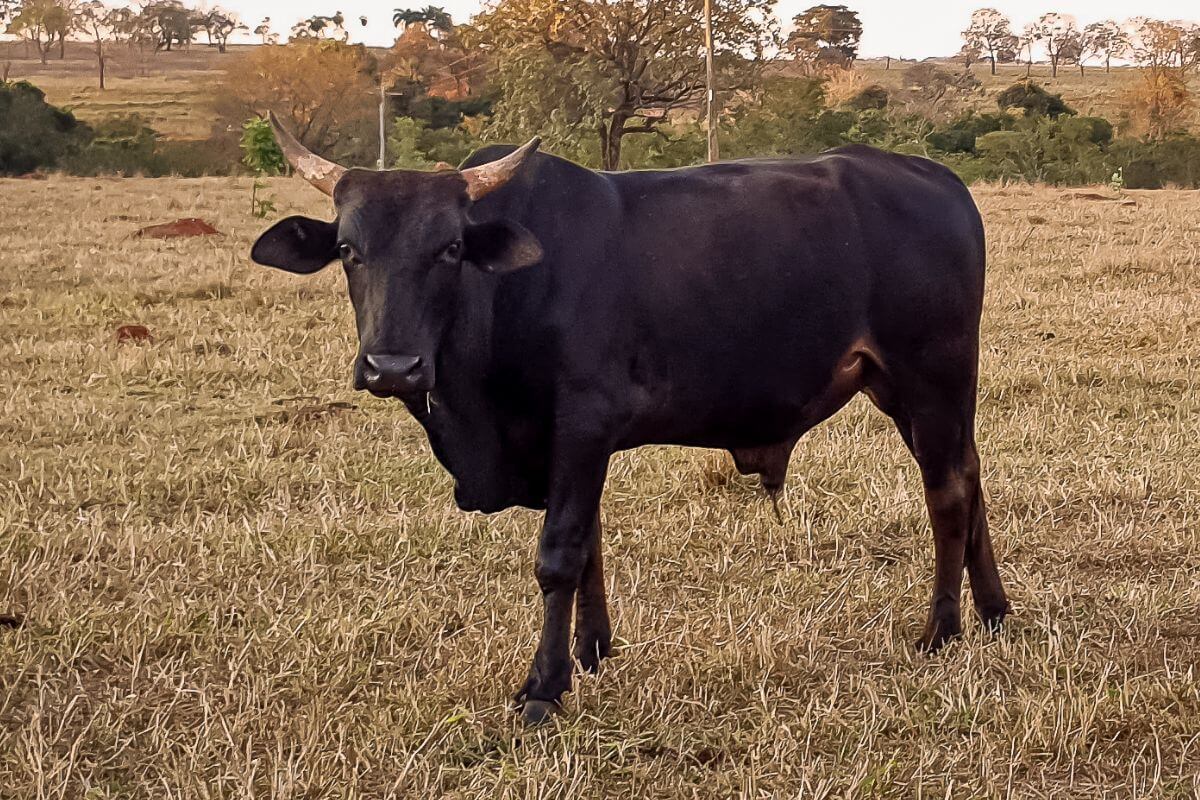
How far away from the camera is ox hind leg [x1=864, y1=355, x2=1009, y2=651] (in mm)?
4035

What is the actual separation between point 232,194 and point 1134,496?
19.6 m

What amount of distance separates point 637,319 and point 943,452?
1095mm

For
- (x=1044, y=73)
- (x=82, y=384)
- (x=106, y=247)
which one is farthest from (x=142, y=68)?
(x=82, y=384)

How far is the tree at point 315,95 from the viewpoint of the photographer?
40.9 m

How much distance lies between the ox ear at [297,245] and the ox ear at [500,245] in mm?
398

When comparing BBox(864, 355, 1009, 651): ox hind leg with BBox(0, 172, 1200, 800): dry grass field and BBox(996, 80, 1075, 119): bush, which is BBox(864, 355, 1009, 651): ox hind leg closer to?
BBox(0, 172, 1200, 800): dry grass field

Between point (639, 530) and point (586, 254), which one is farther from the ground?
point (586, 254)

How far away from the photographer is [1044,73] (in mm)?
92500

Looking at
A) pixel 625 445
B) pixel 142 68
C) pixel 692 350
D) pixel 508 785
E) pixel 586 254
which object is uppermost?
pixel 142 68

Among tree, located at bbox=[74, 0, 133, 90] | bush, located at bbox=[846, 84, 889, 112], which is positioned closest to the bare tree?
tree, located at bbox=[74, 0, 133, 90]

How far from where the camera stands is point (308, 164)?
354 centimetres

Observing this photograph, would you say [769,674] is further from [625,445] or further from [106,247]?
[106,247]

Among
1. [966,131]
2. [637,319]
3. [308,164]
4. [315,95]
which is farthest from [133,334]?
[315,95]

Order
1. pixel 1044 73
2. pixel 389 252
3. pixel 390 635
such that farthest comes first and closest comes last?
1. pixel 1044 73
2. pixel 390 635
3. pixel 389 252
